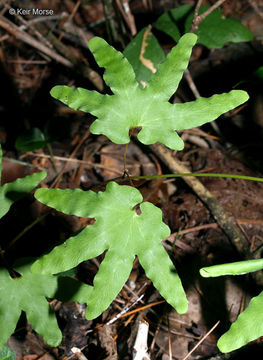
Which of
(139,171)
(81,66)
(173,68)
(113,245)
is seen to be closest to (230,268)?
(113,245)

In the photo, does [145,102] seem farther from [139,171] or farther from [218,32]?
[218,32]

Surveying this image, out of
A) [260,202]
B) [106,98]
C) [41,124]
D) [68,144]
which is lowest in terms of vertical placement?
[260,202]

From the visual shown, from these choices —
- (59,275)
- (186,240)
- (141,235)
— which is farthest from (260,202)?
(59,275)

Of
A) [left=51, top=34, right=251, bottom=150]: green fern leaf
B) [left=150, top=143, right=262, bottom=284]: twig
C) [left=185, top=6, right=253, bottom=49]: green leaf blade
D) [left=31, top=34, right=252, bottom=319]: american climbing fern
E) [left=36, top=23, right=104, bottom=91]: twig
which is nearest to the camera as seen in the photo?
[left=31, top=34, right=252, bottom=319]: american climbing fern

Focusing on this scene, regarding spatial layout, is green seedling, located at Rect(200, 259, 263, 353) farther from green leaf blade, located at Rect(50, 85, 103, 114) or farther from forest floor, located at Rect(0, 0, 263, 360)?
green leaf blade, located at Rect(50, 85, 103, 114)

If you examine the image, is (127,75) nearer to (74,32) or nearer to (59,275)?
(59,275)

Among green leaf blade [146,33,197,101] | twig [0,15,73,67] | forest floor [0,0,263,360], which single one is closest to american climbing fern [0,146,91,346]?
forest floor [0,0,263,360]

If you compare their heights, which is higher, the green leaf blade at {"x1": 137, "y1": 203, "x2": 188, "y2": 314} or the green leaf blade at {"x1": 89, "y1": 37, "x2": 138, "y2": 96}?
the green leaf blade at {"x1": 89, "y1": 37, "x2": 138, "y2": 96}
